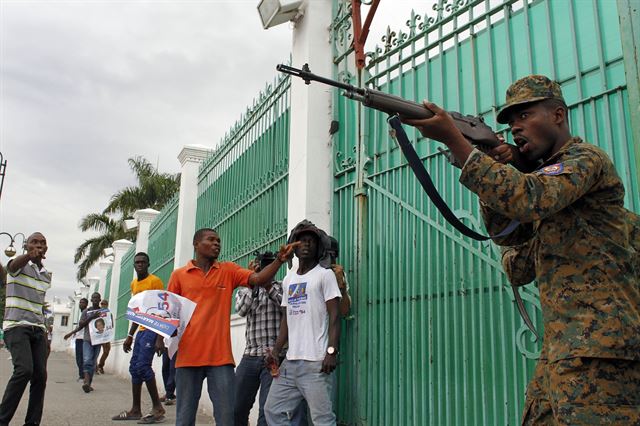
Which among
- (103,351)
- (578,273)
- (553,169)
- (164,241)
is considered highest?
(164,241)

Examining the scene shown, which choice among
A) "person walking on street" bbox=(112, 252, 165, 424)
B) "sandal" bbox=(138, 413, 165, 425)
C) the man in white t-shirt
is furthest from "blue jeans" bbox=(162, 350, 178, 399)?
the man in white t-shirt

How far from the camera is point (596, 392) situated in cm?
172

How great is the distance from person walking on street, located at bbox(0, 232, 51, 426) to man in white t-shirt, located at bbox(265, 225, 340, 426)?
6.64 feet

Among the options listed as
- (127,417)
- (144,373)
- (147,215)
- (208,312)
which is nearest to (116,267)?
(147,215)

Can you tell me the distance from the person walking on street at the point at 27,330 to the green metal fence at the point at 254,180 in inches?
85.3

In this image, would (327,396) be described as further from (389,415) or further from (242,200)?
(242,200)

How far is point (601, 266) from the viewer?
5.99ft

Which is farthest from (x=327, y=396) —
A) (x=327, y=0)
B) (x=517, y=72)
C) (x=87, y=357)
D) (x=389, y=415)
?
(x=87, y=357)

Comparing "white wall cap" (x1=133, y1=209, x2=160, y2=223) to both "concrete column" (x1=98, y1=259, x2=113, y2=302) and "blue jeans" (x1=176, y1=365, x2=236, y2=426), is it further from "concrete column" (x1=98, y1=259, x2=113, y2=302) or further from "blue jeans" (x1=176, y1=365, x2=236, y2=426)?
"blue jeans" (x1=176, y1=365, x2=236, y2=426)

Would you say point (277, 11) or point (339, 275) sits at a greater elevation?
point (277, 11)

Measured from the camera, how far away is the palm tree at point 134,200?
25.8m

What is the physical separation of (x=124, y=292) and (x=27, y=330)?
10332 mm

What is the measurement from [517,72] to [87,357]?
9048 mm

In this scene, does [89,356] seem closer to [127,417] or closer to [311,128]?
[127,417]
